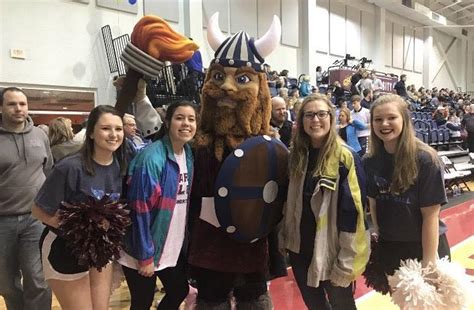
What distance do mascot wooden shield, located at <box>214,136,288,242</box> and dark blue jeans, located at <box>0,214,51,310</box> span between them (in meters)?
1.21

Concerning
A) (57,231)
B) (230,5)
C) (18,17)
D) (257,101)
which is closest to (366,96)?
(230,5)

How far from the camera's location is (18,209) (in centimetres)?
260

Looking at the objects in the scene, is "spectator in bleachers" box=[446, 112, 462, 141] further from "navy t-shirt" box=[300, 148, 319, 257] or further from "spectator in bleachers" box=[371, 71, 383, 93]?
"navy t-shirt" box=[300, 148, 319, 257]

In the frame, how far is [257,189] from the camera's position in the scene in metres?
2.08

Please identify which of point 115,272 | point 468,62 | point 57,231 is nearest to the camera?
point 57,231

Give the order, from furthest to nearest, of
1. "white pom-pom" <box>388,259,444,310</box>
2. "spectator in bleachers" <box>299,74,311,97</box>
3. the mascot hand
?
"spectator in bleachers" <box>299,74,311,97</box> → the mascot hand → "white pom-pom" <box>388,259,444,310</box>

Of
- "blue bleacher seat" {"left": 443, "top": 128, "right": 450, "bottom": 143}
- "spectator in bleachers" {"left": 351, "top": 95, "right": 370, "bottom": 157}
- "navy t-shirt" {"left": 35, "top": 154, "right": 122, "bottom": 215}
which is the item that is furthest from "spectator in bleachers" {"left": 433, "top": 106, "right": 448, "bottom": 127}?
"navy t-shirt" {"left": 35, "top": 154, "right": 122, "bottom": 215}

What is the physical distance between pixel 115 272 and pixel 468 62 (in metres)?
26.7

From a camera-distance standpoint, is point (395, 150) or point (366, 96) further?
point (366, 96)

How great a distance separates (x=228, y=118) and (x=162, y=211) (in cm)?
53

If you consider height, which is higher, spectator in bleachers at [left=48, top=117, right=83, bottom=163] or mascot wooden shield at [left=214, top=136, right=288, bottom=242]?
spectator in bleachers at [left=48, top=117, right=83, bottom=163]

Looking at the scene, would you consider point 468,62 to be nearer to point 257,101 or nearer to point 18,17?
point 18,17

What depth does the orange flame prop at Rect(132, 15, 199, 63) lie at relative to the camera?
2316 mm

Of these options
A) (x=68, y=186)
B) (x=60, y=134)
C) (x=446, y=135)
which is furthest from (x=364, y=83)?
(x=68, y=186)
